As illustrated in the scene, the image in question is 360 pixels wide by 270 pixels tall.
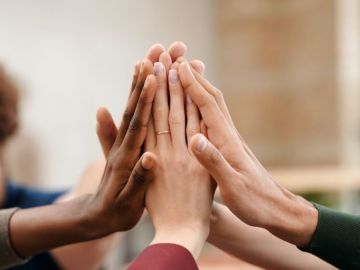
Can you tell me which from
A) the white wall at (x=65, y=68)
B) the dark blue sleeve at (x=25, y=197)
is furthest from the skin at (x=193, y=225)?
the white wall at (x=65, y=68)

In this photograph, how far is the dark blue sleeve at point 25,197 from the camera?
168 centimetres

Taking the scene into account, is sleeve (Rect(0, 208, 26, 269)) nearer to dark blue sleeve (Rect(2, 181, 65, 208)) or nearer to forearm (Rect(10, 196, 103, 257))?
forearm (Rect(10, 196, 103, 257))

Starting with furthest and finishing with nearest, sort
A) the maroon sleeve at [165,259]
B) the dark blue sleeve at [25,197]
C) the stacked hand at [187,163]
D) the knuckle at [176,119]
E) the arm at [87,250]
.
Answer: the dark blue sleeve at [25,197]
the arm at [87,250]
the knuckle at [176,119]
the stacked hand at [187,163]
the maroon sleeve at [165,259]

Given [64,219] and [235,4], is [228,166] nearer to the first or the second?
[64,219]

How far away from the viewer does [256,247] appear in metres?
1.09

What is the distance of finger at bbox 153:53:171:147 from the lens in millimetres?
1001

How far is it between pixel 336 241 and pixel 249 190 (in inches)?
6.2

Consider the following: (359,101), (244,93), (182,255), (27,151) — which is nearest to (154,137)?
(182,255)

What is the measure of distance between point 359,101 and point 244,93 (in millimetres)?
821

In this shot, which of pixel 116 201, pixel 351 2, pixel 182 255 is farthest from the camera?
pixel 351 2

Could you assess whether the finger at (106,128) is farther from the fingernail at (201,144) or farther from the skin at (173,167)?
the fingernail at (201,144)

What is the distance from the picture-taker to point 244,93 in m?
4.25

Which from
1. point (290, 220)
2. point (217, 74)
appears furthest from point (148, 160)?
point (217, 74)

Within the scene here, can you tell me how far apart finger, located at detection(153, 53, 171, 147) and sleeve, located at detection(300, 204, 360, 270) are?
0.27 meters
